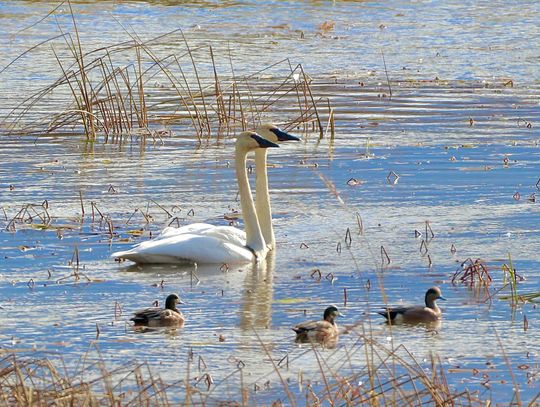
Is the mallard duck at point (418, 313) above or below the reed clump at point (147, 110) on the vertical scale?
below

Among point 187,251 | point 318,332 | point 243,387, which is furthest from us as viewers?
point 187,251

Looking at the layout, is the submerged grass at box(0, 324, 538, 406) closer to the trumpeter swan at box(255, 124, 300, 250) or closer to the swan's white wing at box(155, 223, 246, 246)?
the swan's white wing at box(155, 223, 246, 246)

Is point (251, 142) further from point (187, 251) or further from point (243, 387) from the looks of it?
point (243, 387)

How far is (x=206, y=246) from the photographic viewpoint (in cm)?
1073

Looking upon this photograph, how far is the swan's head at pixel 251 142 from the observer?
39.2 ft

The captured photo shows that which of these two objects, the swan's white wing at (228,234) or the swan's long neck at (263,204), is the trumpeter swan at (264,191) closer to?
the swan's long neck at (263,204)

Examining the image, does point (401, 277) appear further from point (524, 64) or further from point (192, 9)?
point (192, 9)

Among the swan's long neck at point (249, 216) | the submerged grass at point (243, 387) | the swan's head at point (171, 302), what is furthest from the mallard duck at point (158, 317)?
the swan's long neck at point (249, 216)

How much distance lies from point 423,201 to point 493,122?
5644mm

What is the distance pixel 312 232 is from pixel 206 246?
4.23 feet

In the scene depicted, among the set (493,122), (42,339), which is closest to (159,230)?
(42,339)

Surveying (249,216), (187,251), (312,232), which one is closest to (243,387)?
(187,251)

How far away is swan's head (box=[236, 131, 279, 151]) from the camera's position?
11953 mm

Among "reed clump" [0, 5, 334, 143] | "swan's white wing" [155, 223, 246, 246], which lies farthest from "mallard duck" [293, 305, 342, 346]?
"reed clump" [0, 5, 334, 143]
